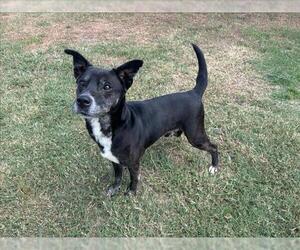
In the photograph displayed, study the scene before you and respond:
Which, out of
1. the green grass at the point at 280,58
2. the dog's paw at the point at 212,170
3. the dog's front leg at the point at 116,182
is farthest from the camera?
the green grass at the point at 280,58

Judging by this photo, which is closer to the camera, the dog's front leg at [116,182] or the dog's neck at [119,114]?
the dog's neck at [119,114]

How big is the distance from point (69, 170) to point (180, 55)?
2698 millimetres

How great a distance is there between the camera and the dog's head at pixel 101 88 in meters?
2.58

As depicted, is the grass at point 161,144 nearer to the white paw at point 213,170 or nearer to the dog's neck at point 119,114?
the white paw at point 213,170

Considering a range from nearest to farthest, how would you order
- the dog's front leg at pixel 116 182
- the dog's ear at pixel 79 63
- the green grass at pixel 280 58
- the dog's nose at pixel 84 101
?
the dog's nose at pixel 84 101
the dog's ear at pixel 79 63
the dog's front leg at pixel 116 182
the green grass at pixel 280 58

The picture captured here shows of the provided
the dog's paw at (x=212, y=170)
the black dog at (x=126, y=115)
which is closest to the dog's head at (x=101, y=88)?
the black dog at (x=126, y=115)

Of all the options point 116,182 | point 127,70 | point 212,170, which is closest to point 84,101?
point 127,70

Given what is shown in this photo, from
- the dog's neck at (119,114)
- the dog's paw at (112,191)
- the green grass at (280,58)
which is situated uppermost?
the dog's neck at (119,114)

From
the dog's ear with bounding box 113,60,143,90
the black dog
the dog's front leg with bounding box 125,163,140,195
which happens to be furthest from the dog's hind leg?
the dog's ear with bounding box 113,60,143,90

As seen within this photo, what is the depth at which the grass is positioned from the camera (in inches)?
120

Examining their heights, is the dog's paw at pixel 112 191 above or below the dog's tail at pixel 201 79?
below

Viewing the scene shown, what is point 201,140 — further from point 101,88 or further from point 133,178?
point 101,88

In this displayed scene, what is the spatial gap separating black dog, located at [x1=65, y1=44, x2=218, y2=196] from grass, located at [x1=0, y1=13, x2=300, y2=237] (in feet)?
0.84

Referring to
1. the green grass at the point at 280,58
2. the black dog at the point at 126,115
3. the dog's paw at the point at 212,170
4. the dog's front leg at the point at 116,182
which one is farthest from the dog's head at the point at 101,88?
the green grass at the point at 280,58
